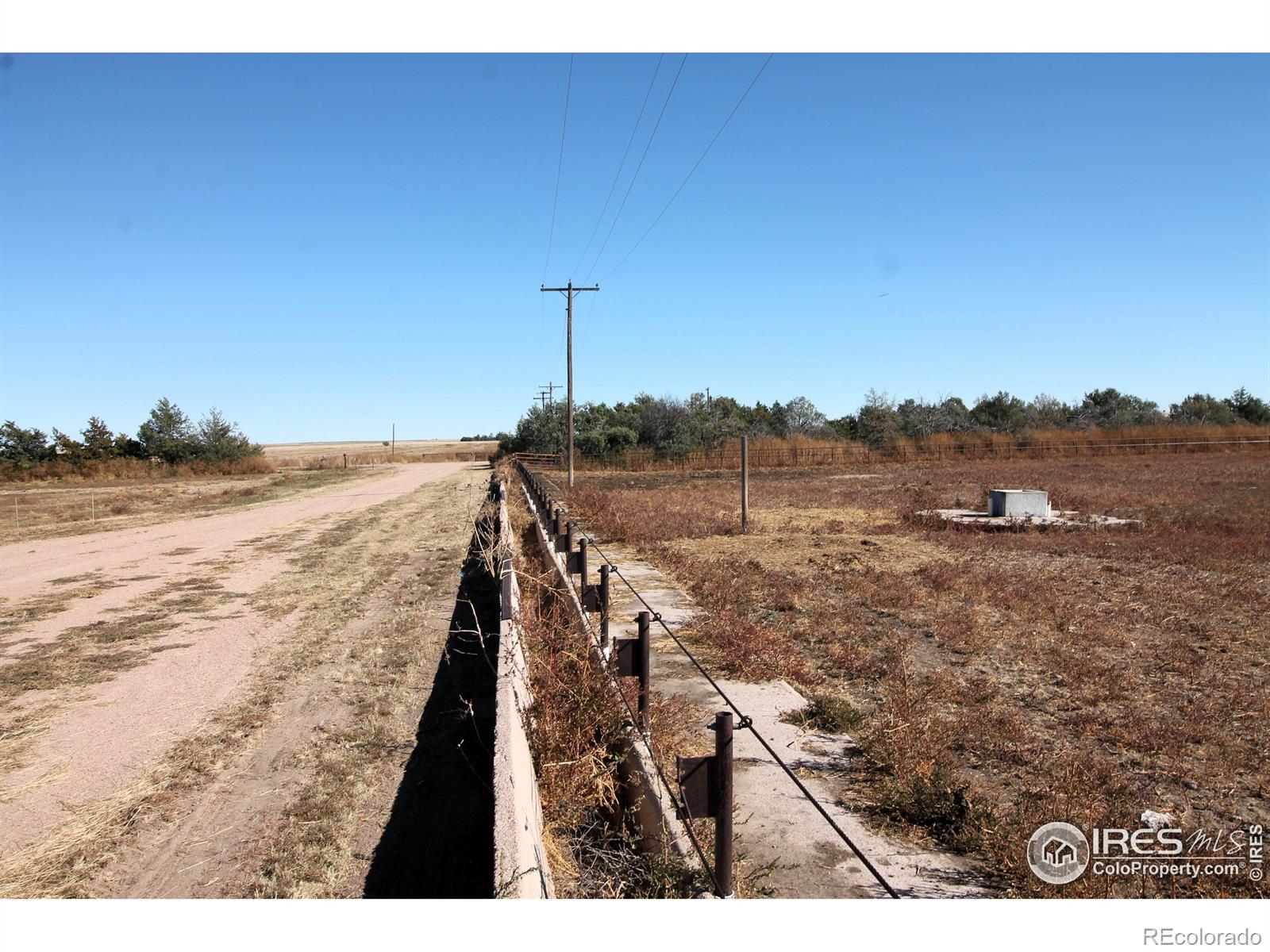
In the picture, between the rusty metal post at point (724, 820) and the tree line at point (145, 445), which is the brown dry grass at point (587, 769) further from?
the tree line at point (145, 445)

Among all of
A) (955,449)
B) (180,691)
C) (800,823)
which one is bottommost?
(180,691)

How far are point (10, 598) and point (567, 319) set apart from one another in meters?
25.0

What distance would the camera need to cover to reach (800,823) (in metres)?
4.21

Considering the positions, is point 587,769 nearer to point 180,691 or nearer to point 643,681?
point 643,681

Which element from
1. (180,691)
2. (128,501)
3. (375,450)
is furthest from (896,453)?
(375,450)

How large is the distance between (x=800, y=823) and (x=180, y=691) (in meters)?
5.63

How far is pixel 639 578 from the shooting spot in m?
11.9

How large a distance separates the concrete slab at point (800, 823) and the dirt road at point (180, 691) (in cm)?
219

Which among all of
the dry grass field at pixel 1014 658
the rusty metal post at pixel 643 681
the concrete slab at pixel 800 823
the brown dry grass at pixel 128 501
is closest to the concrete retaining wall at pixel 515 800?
the rusty metal post at pixel 643 681

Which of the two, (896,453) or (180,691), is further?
(896,453)

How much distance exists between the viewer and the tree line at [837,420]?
2279 inches

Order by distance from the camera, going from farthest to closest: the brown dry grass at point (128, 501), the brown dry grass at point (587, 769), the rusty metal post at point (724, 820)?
the brown dry grass at point (128, 501) < the brown dry grass at point (587, 769) < the rusty metal post at point (724, 820)

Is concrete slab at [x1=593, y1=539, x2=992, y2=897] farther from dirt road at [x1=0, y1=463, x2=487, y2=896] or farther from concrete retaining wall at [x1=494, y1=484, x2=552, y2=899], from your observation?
dirt road at [x1=0, y1=463, x2=487, y2=896]

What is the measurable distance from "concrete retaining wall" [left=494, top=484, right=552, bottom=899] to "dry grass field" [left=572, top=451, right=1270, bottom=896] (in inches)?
71.3
